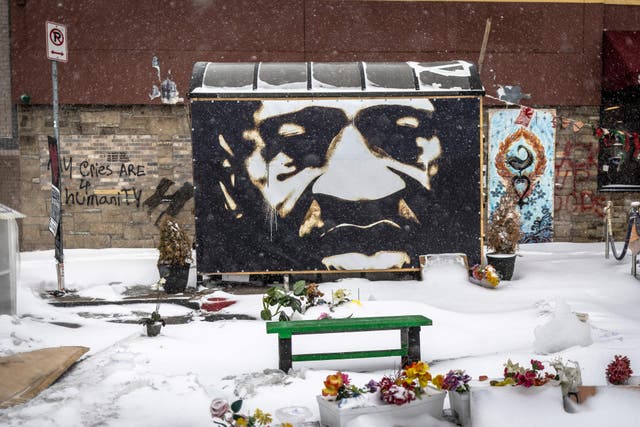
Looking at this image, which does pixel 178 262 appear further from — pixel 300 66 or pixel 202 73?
pixel 300 66

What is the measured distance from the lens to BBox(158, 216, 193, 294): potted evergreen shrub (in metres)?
8.79

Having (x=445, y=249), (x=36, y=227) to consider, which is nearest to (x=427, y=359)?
(x=445, y=249)

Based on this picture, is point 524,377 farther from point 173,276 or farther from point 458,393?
point 173,276

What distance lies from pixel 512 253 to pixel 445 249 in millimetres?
1119

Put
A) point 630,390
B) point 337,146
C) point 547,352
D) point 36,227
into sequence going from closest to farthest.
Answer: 1. point 630,390
2. point 547,352
3. point 337,146
4. point 36,227

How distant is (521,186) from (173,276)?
8338 millimetres

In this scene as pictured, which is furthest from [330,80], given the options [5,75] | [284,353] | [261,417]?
[5,75]

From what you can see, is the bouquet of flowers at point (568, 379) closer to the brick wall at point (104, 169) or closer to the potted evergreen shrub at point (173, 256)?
the potted evergreen shrub at point (173, 256)

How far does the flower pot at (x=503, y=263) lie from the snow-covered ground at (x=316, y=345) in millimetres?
166

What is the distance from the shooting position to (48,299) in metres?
8.41

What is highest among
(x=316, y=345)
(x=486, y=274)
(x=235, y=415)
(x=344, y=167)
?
(x=344, y=167)

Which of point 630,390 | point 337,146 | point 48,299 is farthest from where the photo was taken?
point 337,146

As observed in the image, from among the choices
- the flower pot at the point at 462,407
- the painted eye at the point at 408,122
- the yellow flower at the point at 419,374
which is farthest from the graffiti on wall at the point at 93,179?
the flower pot at the point at 462,407

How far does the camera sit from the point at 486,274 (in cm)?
869
